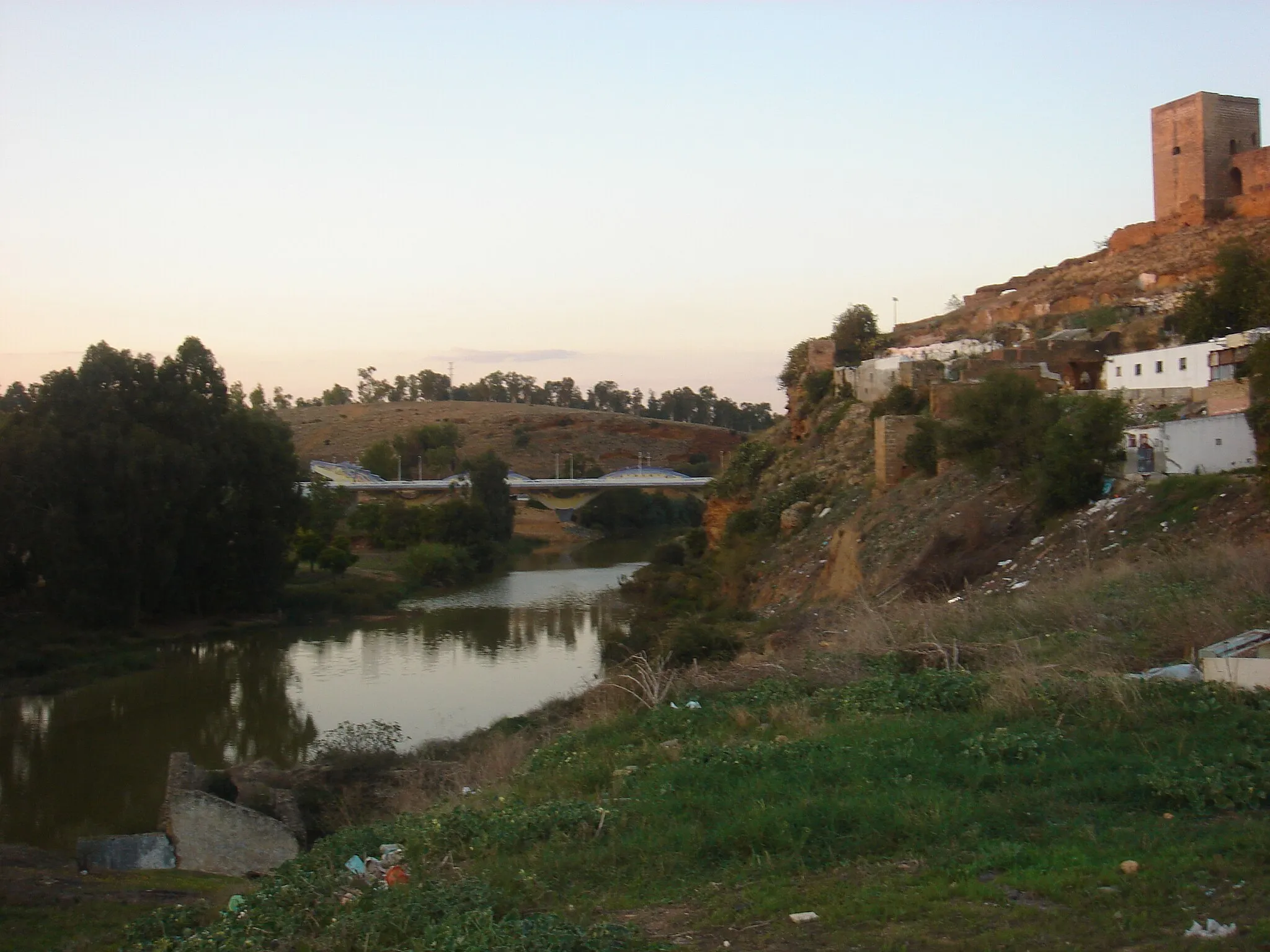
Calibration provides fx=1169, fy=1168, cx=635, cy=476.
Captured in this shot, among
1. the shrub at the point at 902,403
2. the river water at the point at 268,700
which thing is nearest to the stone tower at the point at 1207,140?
the shrub at the point at 902,403

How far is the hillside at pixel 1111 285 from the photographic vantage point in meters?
35.8

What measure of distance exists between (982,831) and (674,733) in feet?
11.8

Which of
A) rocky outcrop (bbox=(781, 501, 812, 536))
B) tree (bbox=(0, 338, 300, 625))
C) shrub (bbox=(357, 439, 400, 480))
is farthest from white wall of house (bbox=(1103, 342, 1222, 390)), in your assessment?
shrub (bbox=(357, 439, 400, 480))

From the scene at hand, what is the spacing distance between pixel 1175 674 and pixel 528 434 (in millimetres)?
89702

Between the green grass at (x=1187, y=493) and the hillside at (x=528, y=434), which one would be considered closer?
the green grass at (x=1187, y=493)

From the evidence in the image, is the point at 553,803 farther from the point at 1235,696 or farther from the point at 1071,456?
the point at 1071,456

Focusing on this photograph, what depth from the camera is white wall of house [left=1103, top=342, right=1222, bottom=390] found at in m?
23.4

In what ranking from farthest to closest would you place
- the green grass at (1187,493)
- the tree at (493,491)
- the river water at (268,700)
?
the tree at (493,491), the river water at (268,700), the green grass at (1187,493)

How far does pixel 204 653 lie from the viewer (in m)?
30.5

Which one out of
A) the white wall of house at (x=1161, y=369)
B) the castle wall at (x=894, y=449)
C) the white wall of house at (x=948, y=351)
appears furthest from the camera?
the white wall of house at (x=948, y=351)

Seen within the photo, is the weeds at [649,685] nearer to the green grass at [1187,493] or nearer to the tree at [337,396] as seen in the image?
the green grass at [1187,493]

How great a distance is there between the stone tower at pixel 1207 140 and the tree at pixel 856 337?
11.2m

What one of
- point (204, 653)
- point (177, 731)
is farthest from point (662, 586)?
point (177, 731)

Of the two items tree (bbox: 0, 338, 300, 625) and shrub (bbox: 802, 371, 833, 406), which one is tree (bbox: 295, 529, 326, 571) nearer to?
tree (bbox: 0, 338, 300, 625)
